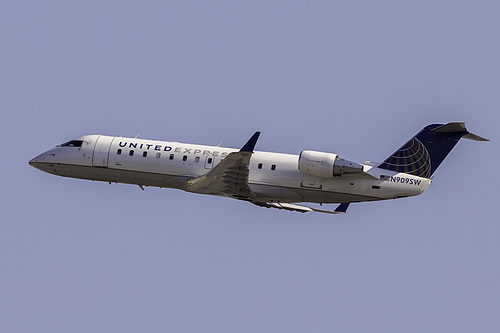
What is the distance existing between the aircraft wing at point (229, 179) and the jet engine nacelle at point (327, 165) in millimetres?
2542

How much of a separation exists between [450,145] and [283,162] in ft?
23.3

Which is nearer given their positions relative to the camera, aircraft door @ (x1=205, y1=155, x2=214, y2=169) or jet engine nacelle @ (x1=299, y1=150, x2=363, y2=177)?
jet engine nacelle @ (x1=299, y1=150, x2=363, y2=177)

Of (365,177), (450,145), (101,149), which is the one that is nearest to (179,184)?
(101,149)

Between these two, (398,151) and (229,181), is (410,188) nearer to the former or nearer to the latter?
(398,151)

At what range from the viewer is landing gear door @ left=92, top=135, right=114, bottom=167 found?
4262cm

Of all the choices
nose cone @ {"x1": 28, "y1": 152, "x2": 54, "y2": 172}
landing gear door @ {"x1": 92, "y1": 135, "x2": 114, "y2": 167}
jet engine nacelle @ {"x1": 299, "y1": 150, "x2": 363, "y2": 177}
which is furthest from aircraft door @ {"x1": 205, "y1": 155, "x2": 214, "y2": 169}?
nose cone @ {"x1": 28, "y1": 152, "x2": 54, "y2": 172}

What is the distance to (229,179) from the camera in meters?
39.3

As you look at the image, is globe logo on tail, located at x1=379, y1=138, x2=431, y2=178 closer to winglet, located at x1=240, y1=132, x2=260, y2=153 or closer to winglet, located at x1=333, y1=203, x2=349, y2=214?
winglet, located at x1=333, y1=203, x2=349, y2=214

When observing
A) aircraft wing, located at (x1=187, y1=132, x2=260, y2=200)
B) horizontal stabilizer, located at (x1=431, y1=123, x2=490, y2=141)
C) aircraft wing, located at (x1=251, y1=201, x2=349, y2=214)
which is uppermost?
horizontal stabilizer, located at (x1=431, y1=123, x2=490, y2=141)

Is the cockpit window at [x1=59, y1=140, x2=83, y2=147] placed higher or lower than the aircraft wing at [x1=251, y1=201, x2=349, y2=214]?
higher

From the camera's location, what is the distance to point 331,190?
39688 millimetres

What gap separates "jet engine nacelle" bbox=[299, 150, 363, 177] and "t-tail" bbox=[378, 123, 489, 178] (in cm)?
195

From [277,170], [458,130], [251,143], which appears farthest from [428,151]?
[251,143]

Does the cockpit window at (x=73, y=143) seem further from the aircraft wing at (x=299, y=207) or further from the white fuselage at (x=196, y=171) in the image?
the aircraft wing at (x=299, y=207)
